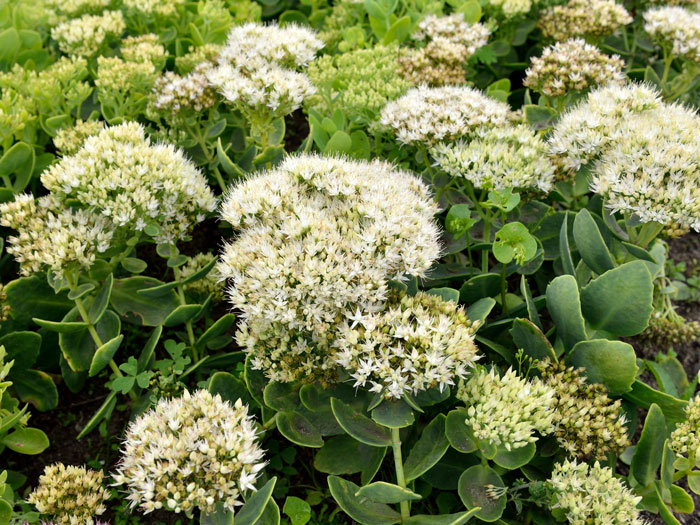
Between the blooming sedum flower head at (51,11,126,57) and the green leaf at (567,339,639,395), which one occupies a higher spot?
the blooming sedum flower head at (51,11,126,57)

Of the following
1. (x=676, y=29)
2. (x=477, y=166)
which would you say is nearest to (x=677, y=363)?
(x=477, y=166)

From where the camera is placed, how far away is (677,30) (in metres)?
3.53

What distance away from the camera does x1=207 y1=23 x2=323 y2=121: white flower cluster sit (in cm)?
282

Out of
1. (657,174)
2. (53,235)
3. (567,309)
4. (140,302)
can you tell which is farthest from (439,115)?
(53,235)

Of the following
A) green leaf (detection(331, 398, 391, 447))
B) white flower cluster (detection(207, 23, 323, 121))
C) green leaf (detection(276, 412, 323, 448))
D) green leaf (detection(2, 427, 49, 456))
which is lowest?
green leaf (detection(2, 427, 49, 456))

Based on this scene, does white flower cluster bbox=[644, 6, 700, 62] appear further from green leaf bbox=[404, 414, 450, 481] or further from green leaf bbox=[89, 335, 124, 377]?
green leaf bbox=[89, 335, 124, 377]

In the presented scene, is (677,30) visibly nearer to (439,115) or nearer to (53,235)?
(439,115)

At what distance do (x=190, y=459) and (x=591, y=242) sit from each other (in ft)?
5.70

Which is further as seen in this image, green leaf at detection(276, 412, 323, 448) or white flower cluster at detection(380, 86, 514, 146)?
white flower cluster at detection(380, 86, 514, 146)


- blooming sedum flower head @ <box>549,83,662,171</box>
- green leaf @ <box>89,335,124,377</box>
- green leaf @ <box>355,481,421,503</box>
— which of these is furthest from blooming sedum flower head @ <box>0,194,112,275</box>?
blooming sedum flower head @ <box>549,83,662,171</box>

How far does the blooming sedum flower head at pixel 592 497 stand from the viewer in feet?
6.31

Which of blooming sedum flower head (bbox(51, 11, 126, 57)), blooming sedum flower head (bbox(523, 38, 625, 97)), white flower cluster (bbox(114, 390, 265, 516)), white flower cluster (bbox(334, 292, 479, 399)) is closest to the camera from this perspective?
white flower cluster (bbox(114, 390, 265, 516))

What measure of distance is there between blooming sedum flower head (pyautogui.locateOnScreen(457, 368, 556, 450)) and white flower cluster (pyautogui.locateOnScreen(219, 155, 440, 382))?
473 millimetres

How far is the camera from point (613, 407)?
6.98 feet
